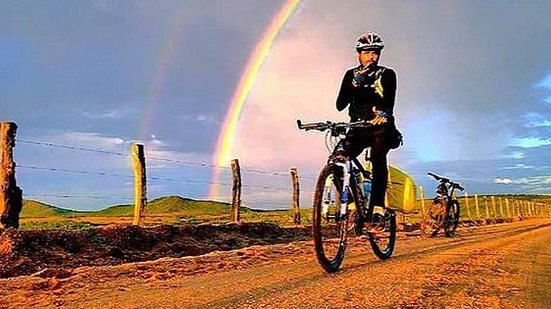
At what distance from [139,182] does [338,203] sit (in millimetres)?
8771

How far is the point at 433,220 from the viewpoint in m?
14.8

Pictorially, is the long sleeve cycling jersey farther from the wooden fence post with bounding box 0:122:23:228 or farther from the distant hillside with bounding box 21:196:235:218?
the distant hillside with bounding box 21:196:235:218

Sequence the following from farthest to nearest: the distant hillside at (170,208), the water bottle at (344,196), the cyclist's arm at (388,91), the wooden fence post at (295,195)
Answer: the distant hillside at (170,208), the wooden fence post at (295,195), the cyclist's arm at (388,91), the water bottle at (344,196)

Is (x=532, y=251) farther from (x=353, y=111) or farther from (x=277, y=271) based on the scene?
(x=277, y=271)

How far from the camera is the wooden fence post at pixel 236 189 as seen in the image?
17844 millimetres

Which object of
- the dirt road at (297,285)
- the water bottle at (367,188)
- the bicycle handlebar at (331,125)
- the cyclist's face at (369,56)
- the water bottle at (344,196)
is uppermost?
the cyclist's face at (369,56)

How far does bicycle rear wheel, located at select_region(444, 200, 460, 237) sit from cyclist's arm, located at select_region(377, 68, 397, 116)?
9.14 meters

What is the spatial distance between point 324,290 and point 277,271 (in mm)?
1379

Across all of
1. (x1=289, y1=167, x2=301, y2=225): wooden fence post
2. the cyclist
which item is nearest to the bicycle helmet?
the cyclist

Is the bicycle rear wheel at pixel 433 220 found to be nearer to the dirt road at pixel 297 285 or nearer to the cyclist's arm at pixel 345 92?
the dirt road at pixel 297 285

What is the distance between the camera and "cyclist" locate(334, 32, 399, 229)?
6.38 m

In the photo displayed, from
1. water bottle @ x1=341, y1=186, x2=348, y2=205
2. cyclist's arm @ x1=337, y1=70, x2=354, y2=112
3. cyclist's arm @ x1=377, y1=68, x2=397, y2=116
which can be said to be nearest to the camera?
water bottle @ x1=341, y1=186, x2=348, y2=205

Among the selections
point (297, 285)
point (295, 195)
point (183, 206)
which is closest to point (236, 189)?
point (295, 195)

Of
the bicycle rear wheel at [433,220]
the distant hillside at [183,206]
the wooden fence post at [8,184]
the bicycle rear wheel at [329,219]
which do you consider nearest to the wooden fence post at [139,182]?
the wooden fence post at [8,184]
